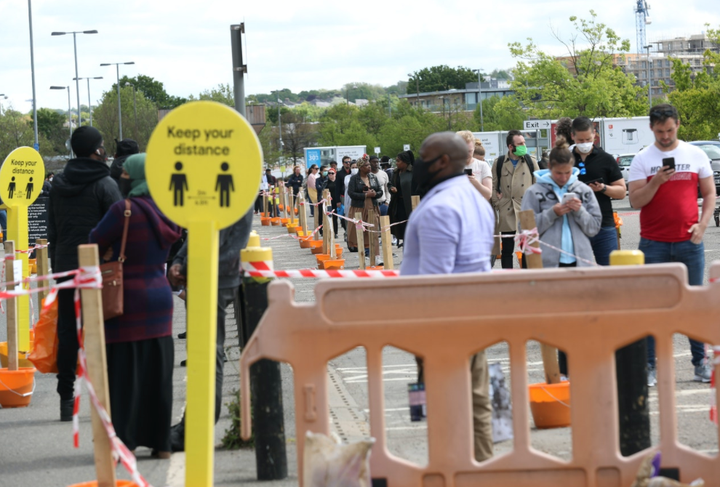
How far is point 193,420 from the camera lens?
444 cm

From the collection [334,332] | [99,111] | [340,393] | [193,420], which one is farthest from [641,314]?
[99,111]

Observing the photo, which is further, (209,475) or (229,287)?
(229,287)

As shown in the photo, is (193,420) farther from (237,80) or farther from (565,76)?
(565,76)

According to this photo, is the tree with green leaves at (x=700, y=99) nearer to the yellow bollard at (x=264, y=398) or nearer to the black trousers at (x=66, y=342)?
the black trousers at (x=66, y=342)

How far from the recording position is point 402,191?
1570 cm

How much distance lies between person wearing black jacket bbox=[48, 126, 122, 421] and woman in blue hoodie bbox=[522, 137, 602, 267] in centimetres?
308

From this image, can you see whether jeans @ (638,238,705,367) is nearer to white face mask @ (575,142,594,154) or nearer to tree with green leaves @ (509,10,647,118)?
white face mask @ (575,142,594,154)

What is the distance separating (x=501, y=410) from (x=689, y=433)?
6.01ft

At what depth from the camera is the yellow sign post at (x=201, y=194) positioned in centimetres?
437

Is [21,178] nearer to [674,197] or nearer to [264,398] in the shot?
[264,398]

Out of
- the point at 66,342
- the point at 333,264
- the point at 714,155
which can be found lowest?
the point at 333,264

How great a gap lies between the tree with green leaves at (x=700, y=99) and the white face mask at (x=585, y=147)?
171ft

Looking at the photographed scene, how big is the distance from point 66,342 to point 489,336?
3.81 meters

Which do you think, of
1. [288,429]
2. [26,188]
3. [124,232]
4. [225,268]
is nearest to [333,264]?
[26,188]
